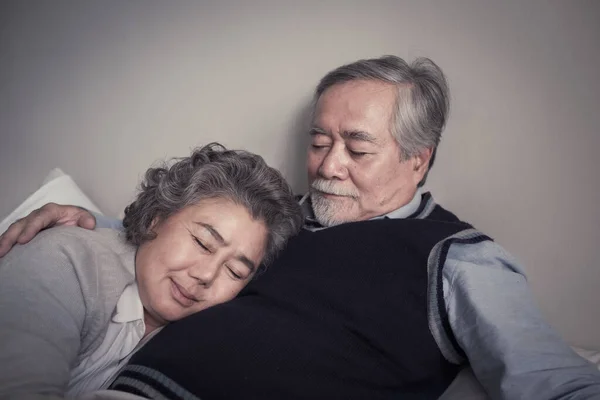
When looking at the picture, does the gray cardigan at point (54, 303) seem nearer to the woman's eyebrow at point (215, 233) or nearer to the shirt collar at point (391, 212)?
the woman's eyebrow at point (215, 233)

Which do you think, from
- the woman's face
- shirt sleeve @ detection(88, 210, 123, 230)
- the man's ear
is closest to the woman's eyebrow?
the woman's face

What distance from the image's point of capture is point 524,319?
1.20 m

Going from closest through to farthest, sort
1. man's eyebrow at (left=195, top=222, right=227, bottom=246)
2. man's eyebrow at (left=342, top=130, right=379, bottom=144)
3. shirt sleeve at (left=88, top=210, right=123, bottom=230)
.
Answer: man's eyebrow at (left=195, top=222, right=227, bottom=246), man's eyebrow at (left=342, top=130, right=379, bottom=144), shirt sleeve at (left=88, top=210, right=123, bottom=230)

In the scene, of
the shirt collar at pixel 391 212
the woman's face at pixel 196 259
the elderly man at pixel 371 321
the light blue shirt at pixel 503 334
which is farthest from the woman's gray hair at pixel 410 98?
the woman's face at pixel 196 259

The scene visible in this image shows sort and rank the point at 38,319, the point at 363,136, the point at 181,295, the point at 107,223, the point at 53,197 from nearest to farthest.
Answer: the point at 38,319, the point at 181,295, the point at 363,136, the point at 107,223, the point at 53,197

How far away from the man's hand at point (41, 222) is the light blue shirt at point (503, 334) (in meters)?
1.00

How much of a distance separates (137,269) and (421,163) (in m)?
0.97

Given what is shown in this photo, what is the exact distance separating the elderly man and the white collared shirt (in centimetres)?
8

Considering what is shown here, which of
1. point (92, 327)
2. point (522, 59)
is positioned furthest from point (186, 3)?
point (92, 327)

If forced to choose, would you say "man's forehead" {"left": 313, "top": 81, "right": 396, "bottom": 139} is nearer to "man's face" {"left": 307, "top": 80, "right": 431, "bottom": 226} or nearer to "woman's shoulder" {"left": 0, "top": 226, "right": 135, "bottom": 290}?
"man's face" {"left": 307, "top": 80, "right": 431, "bottom": 226}

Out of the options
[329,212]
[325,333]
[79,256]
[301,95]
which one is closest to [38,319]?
[79,256]

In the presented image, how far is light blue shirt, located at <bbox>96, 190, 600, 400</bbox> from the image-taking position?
109 cm

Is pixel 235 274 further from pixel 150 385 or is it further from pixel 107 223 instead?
pixel 107 223

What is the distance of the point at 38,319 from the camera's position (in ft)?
3.24
